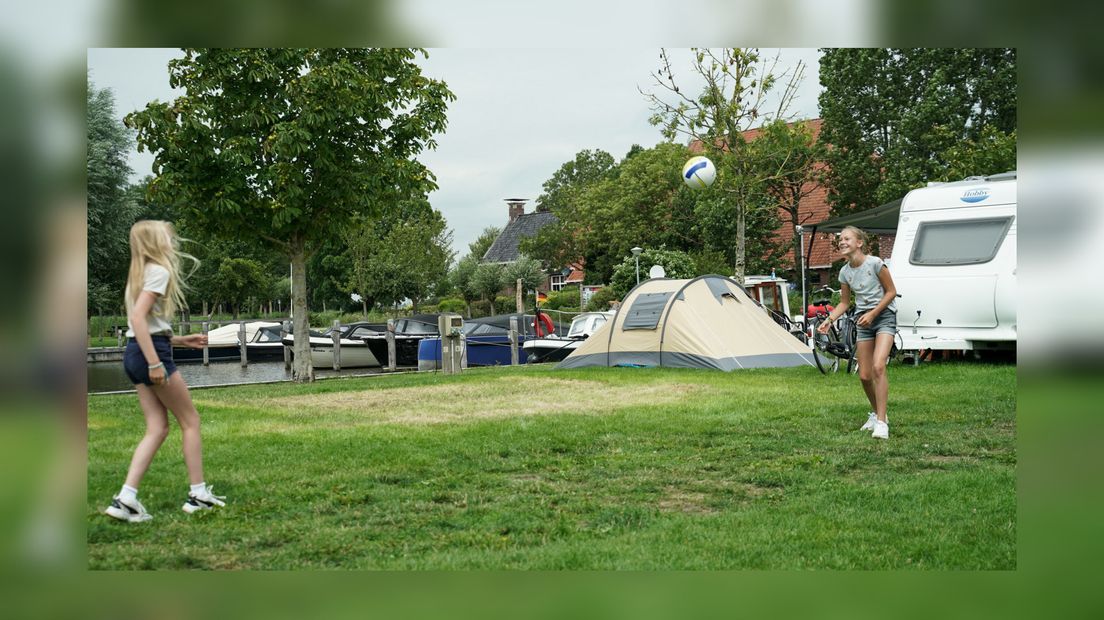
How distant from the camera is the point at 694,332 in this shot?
15492 mm

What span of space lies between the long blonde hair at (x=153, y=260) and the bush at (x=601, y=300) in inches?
1122

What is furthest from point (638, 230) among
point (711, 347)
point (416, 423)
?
point (416, 423)

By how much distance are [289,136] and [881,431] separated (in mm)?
10003

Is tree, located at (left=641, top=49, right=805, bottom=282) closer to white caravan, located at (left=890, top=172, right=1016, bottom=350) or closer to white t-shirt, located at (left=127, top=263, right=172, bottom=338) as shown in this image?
white caravan, located at (left=890, top=172, right=1016, bottom=350)

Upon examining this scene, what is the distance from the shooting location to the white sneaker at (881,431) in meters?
7.82

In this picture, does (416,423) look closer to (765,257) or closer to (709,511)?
(709,511)

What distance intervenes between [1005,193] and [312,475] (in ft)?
35.8

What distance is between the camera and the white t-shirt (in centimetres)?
507

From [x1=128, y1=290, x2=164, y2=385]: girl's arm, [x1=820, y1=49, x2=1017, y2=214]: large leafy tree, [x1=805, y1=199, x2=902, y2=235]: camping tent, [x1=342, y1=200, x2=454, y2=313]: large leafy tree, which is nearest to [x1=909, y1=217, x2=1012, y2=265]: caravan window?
[x1=805, y1=199, x2=902, y2=235]: camping tent

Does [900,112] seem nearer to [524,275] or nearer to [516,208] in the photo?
[524,275]

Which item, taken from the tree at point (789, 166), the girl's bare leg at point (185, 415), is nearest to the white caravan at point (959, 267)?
the tree at point (789, 166)

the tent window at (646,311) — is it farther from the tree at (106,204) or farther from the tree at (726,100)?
the tree at (106,204)

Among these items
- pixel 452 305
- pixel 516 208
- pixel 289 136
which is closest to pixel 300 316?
pixel 289 136
